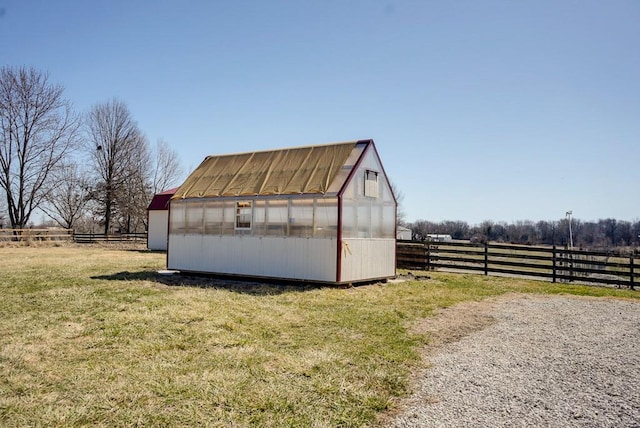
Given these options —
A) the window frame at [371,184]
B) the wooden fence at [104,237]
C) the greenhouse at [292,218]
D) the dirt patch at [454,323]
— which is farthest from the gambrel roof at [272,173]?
the wooden fence at [104,237]

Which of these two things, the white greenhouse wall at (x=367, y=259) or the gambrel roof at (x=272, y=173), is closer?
the white greenhouse wall at (x=367, y=259)

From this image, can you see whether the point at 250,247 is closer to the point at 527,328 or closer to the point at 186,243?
the point at 186,243

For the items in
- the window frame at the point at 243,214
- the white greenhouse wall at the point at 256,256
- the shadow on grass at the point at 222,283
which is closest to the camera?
the shadow on grass at the point at 222,283

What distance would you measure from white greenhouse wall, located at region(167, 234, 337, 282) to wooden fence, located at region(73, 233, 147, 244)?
25721 mm

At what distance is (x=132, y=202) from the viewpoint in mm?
43000

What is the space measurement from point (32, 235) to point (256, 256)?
87.8 feet

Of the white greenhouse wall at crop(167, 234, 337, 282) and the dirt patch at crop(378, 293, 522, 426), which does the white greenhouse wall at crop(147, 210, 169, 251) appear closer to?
the white greenhouse wall at crop(167, 234, 337, 282)

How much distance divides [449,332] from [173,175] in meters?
46.8

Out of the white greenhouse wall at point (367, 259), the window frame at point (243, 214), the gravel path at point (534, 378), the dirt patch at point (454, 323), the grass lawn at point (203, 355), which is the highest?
the window frame at point (243, 214)

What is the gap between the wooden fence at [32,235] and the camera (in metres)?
30.9

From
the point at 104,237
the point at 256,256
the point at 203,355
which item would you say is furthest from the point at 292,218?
the point at 104,237

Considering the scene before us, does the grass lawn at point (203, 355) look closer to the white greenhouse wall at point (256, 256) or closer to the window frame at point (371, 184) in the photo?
the white greenhouse wall at point (256, 256)

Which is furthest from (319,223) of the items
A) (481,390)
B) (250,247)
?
(481,390)

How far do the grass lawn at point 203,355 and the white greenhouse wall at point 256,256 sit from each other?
1.32m
